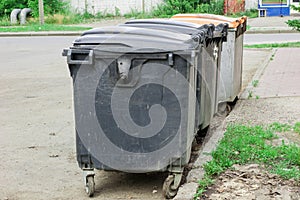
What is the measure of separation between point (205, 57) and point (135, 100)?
1.30 meters

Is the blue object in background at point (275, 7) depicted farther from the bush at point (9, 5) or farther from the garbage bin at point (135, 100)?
the garbage bin at point (135, 100)

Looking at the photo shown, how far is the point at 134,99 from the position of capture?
4707mm

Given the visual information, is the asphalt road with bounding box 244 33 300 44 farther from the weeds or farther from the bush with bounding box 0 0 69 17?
the bush with bounding box 0 0 69 17

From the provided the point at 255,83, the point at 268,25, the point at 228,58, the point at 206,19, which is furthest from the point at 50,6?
the point at 206,19

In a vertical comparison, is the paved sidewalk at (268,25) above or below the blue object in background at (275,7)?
below

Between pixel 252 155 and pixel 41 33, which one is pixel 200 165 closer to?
pixel 252 155

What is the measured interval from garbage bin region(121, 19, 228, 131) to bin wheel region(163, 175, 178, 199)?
836mm

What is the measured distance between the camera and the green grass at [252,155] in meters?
4.98

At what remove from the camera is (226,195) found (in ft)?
14.9

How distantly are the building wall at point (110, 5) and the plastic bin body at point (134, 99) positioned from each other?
2860cm

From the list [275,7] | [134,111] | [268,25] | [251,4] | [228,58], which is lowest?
[268,25]

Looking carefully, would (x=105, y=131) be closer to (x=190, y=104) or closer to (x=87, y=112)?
(x=87, y=112)

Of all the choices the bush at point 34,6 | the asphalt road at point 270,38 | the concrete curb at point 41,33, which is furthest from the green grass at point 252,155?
the bush at point 34,6

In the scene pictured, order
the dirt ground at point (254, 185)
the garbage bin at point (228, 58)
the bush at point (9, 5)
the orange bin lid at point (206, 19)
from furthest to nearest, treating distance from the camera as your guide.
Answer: the bush at point (9, 5)
the garbage bin at point (228, 58)
the orange bin lid at point (206, 19)
the dirt ground at point (254, 185)
